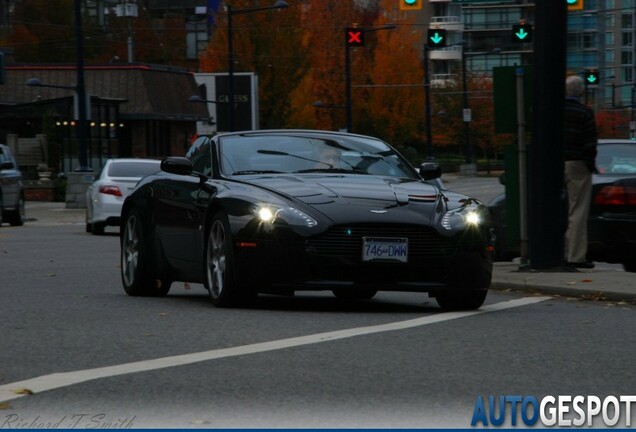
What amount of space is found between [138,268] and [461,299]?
307cm

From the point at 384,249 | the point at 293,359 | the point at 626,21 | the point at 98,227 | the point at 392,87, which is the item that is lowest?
the point at 98,227

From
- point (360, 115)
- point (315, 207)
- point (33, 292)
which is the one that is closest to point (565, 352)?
point (315, 207)

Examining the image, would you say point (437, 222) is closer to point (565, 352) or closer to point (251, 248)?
point (251, 248)

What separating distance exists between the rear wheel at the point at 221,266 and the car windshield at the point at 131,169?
1748cm

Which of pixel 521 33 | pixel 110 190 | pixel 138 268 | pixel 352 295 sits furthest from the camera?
pixel 521 33

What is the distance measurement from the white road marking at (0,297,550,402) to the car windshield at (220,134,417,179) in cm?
199

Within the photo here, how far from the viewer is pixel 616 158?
16.8 meters

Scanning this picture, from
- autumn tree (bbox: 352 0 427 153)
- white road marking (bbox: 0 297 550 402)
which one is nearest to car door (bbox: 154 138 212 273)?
white road marking (bbox: 0 297 550 402)

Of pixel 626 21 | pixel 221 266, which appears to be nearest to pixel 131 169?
pixel 221 266

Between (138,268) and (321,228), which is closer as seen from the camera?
(321,228)

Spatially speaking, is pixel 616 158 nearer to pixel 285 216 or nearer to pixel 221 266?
pixel 221 266

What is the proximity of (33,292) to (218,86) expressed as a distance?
50922 mm
